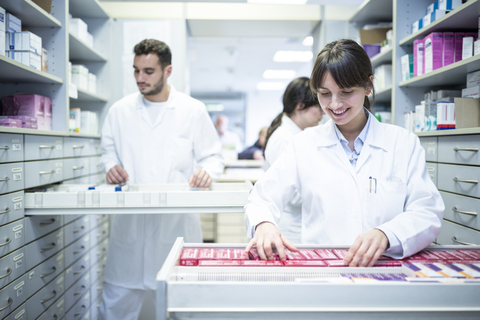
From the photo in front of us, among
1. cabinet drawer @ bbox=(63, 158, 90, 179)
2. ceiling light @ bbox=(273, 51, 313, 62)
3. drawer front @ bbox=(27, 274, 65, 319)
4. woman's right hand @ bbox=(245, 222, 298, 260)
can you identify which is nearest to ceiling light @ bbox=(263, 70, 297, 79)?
ceiling light @ bbox=(273, 51, 313, 62)

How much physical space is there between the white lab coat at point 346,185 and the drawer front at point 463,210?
0.82 meters

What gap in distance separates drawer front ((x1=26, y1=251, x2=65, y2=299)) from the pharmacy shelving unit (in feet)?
4.61

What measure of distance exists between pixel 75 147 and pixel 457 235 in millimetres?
2400

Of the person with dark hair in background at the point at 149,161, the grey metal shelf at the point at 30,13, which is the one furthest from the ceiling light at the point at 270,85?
the grey metal shelf at the point at 30,13

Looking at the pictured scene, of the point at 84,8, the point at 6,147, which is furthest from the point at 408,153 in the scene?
the point at 84,8

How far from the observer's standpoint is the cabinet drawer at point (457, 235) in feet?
5.59

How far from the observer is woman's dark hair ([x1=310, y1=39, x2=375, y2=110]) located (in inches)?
42.1

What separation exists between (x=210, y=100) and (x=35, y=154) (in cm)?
1052

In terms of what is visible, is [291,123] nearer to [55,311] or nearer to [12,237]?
[12,237]

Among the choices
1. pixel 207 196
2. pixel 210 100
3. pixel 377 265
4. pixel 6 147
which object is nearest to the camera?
pixel 377 265

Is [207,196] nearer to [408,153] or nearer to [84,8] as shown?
[408,153]

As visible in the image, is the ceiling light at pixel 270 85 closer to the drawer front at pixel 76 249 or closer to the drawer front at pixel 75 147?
the drawer front at pixel 75 147

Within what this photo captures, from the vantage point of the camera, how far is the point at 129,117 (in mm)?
2156

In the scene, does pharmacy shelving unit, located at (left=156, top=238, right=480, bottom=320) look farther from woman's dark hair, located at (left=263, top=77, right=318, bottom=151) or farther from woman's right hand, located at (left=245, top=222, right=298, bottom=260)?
woman's dark hair, located at (left=263, top=77, right=318, bottom=151)
